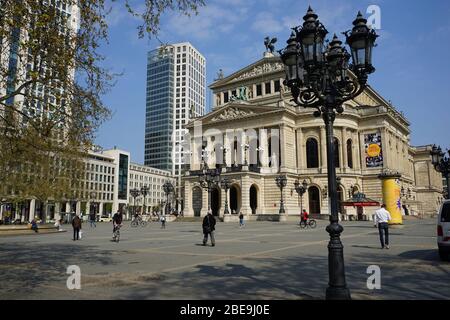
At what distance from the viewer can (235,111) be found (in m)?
64.9

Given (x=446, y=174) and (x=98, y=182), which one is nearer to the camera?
(x=446, y=174)

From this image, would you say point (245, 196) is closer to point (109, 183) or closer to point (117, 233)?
point (117, 233)

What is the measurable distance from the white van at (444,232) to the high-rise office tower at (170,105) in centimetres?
12904

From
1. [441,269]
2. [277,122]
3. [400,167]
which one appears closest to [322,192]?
[277,122]

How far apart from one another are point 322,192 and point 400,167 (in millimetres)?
21864

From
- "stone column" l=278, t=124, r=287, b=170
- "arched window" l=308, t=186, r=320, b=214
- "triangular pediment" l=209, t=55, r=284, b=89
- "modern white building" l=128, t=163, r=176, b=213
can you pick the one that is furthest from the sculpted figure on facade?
"modern white building" l=128, t=163, r=176, b=213

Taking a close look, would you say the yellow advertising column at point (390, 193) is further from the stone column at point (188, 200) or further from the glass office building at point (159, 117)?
the glass office building at point (159, 117)

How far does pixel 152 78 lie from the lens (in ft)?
492

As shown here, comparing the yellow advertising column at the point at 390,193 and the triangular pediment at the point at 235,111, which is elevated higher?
the triangular pediment at the point at 235,111

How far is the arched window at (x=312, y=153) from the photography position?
202 feet

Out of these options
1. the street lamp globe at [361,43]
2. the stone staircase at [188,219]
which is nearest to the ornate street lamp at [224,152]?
the stone staircase at [188,219]

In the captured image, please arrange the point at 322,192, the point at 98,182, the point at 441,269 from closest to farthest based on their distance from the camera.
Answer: the point at 441,269 < the point at 322,192 < the point at 98,182
